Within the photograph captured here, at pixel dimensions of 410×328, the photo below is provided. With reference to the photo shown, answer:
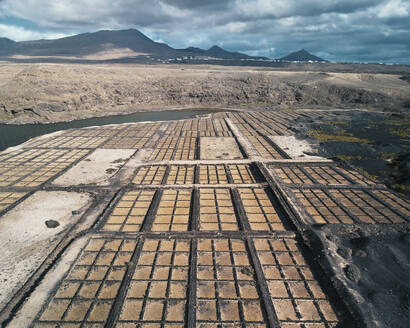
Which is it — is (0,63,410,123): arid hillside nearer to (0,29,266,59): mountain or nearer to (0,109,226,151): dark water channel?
(0,109,226,151): dark water channel

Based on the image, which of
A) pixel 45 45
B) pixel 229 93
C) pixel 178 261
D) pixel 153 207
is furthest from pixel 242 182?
pixel 45 45

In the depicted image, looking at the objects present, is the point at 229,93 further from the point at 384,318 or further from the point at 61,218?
the point at 384,318

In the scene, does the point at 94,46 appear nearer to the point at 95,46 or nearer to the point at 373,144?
the point at 95,46

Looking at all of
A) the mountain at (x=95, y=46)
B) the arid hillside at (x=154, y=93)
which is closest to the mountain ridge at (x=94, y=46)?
the mountain at (x=95, y=46)

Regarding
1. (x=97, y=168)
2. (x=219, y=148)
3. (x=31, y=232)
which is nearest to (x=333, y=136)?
(x=219, y=148)

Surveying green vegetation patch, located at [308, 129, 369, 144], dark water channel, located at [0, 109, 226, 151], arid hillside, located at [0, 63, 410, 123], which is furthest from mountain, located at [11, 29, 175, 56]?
green vegetation patch, located at [308, 129, 369, 144]
